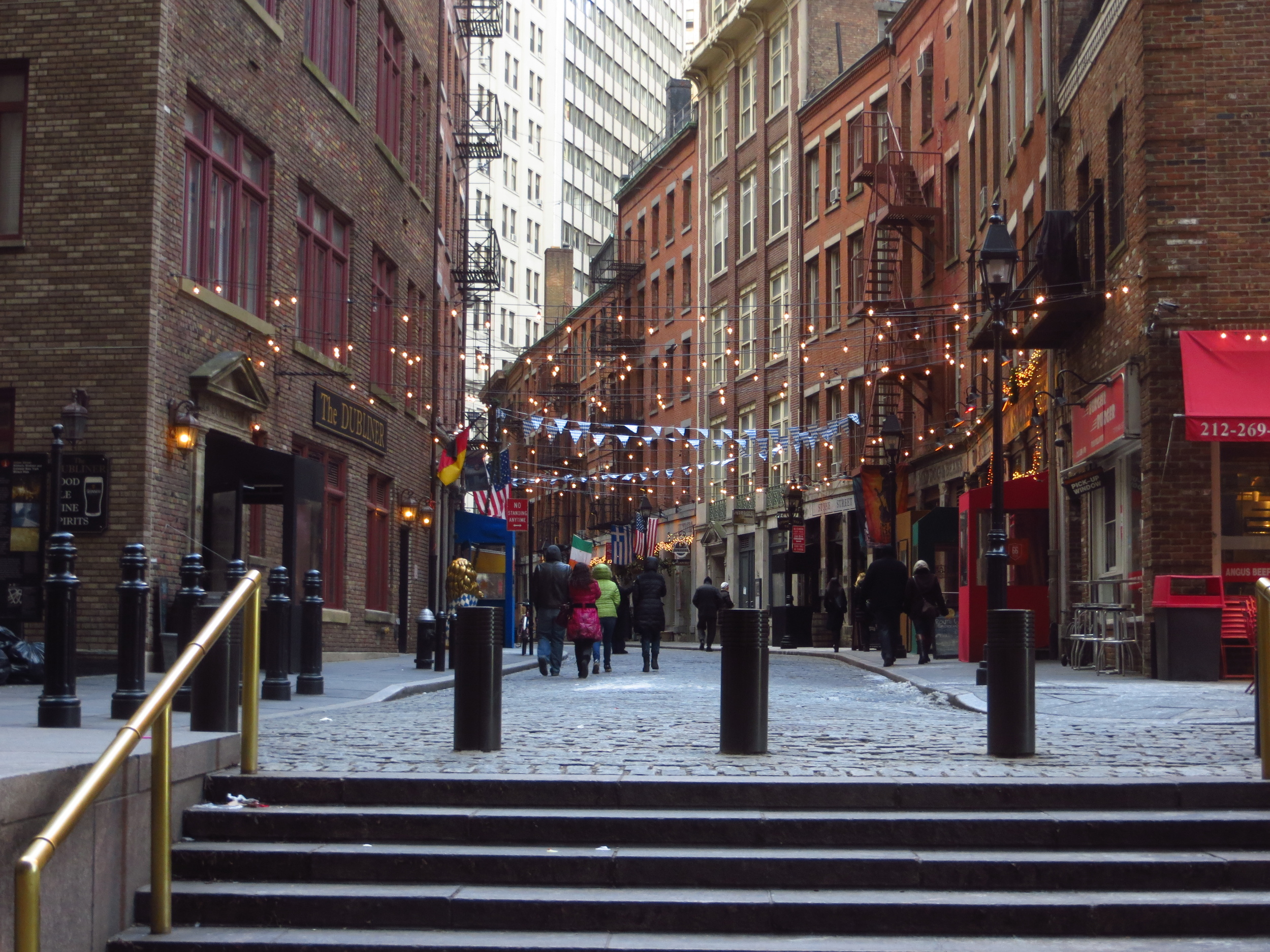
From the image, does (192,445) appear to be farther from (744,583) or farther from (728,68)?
(728,68)

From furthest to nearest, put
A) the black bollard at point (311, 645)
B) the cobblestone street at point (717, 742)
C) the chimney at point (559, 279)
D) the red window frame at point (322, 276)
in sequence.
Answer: the chimney at point (559, 279) → the red window frame at point (322, 276) → the black bollard at point (311, 645) → the cobblestone street at point (717, 742)

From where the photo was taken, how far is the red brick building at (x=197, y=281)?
58.9ft

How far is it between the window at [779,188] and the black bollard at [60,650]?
139 ft

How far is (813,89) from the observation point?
5094 centimetres

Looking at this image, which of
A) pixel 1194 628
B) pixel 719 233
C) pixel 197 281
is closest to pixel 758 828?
pixel 1194 628

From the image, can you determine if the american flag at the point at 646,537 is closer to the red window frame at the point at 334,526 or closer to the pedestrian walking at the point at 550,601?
the red window frame at the point at 334,526

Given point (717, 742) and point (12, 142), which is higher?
point (12, 142)

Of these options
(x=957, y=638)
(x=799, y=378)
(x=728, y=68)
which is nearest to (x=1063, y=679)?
(x=957, y=638)

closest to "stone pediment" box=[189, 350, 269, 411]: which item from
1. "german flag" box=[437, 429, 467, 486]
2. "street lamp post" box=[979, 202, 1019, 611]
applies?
"german flag" box=[437, 429, 467, 486]

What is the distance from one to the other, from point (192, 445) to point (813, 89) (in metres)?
35.7

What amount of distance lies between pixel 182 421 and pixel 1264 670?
13.0 m

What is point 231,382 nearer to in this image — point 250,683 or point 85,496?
point 85,496

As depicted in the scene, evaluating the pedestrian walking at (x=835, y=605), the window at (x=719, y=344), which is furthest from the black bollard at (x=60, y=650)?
the window at (x=719, y=344)

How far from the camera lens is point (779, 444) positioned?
50375 mm
